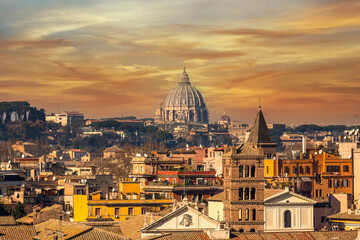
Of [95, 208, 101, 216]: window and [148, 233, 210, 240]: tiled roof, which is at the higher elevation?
[95, 208, 101, 216]: window

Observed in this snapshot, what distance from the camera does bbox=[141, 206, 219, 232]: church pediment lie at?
189 ft

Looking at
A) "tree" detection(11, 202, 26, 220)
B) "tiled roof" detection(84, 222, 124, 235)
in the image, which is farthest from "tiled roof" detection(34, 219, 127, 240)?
→ "tree" detection(11, 202, 26, 220)

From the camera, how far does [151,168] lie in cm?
8838

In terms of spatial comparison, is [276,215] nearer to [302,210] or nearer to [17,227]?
[302,210]

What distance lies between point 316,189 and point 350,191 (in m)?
2.46

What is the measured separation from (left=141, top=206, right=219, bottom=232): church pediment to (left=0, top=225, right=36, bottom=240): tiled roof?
260 inches

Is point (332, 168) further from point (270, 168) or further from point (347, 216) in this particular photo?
point (347, 216)

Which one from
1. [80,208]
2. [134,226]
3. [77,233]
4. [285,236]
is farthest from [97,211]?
[285,236]

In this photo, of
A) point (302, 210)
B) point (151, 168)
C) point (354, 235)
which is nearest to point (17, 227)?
point (354, 235)

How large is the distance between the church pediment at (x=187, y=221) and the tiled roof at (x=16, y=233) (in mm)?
6603

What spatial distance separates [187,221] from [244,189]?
6.81m

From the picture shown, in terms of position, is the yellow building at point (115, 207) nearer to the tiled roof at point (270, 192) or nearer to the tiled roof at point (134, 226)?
the tiled roof at point (270, 192)

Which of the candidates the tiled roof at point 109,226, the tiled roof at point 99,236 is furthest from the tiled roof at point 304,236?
the tiled roof at point 109,226

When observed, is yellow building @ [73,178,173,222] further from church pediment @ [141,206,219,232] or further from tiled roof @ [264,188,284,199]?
church pediment @ [141,206,219,232]
